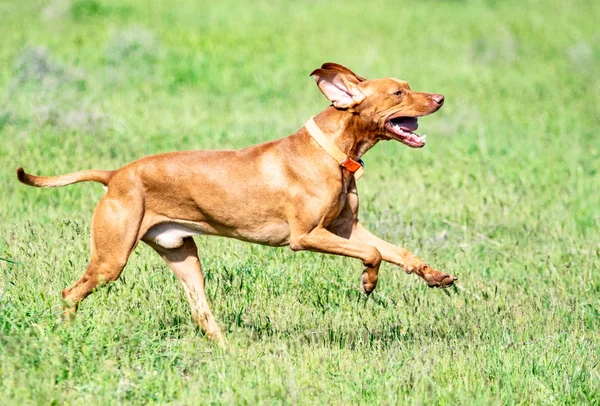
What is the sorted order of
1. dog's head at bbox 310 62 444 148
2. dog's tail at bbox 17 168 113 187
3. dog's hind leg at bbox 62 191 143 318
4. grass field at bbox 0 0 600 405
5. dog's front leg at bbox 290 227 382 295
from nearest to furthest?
grass field at bbox 0 0 600 405
dog's front leg at bbox 290 227 382 295
dog's hind leg at bbox 62 191 143 318
dog's head at bbox 310 62 444 148
dog's tail at bbox 17 168 113 187

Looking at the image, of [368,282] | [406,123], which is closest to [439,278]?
[368,282]

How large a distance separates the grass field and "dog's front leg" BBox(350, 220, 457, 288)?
1.53 ft

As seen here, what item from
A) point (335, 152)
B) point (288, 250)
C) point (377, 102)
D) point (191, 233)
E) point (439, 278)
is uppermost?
point (377, 102)

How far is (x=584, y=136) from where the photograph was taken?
14219 mm

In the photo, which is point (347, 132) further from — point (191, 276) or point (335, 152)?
point (191, 276)

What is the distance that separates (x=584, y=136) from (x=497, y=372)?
28.7ft

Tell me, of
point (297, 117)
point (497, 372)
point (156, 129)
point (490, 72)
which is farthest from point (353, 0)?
point (497, 372)

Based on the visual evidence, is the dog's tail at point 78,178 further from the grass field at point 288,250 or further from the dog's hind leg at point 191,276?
the grass field at point 288,250

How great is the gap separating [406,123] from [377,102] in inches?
12.1

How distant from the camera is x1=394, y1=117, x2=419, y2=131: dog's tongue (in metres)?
7.09

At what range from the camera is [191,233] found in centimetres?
725

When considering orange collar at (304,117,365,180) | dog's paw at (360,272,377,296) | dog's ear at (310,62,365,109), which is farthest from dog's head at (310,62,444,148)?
dog's paw at (360,272,377,296)

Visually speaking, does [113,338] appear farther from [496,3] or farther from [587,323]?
[496,3]

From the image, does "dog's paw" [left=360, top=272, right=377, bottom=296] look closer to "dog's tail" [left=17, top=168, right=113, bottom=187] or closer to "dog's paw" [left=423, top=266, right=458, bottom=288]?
"dog's paw" [left=423, top=266, right=458, bottom=288]
